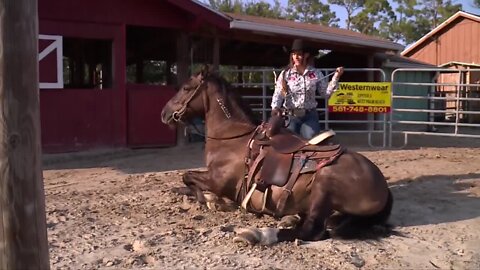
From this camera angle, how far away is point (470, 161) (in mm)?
9523

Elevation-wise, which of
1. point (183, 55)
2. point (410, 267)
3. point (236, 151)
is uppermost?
point (183, 55)

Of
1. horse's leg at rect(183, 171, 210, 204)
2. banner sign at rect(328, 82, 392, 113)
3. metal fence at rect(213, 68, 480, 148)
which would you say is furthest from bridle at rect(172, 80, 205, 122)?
metal fence at rect(213, 68, 480, 148)

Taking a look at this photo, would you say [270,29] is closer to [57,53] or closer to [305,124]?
[57,53]

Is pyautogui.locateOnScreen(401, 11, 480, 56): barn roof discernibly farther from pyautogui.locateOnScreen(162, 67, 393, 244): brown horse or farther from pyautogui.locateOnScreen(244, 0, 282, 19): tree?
pyautogui.locateOnScreen(162, 67, 393, 244): brown horse

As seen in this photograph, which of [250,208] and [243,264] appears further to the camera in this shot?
[250,208]

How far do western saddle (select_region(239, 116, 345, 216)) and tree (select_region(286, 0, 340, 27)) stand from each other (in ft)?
159

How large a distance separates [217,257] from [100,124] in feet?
20.5

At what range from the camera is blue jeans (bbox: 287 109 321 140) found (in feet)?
20.3

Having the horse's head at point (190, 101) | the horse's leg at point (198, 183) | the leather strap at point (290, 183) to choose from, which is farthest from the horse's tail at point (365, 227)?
the horse's head at point (190, 101)

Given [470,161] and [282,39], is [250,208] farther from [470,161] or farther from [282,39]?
[282,39]

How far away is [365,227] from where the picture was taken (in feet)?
16.8

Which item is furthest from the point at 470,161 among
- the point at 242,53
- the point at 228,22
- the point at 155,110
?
the point at 242,53

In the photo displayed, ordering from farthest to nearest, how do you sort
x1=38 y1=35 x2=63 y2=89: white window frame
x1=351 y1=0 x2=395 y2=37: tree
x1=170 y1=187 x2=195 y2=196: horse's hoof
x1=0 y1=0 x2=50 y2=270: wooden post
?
x1=351 y1=0 x2=395 y2=37: tree → x1=38 y1=35 x2=63 y2=89: white window frame → x1=170 y1=187 x2=195 y2=196: horse's hoof → x1=0 y1=0 x2=50 y2=270: wooden post

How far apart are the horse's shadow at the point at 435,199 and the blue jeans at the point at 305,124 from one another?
1157 mm
